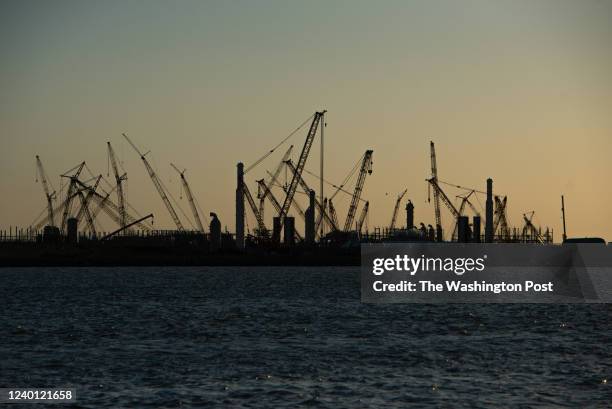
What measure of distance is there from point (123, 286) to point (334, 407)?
123382 mm

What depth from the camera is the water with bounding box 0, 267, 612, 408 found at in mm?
56000

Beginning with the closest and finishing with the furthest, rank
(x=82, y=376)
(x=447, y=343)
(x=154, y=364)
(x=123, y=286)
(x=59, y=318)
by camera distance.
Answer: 1. (x=82, y=376)
2. (x=154, y=364)
3. (x=447, y=343)
4. (x=59, y=318)
5. (x=123, y=286)

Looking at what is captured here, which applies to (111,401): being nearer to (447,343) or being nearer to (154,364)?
(154,364)

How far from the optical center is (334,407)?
53125mm

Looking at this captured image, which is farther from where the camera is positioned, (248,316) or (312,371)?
(248,316)

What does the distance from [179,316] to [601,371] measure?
4757cm

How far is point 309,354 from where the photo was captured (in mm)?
71812

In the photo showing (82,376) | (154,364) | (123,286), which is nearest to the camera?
(82,376)

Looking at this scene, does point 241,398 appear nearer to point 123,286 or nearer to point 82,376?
point 82,376

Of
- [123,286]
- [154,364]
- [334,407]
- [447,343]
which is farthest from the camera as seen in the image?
[123,286]

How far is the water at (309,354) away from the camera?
56000 millimetres

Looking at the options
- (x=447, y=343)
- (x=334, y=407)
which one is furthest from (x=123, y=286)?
(x=334, y=407)

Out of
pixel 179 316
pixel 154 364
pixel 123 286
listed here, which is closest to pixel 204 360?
pixel 154 364

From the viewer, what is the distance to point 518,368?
65188 mm
